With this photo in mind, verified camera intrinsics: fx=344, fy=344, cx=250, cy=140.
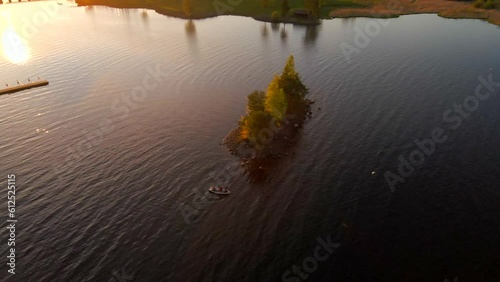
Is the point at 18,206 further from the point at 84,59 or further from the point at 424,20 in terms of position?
the point at 424,20

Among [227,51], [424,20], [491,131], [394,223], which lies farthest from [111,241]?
[424,20]

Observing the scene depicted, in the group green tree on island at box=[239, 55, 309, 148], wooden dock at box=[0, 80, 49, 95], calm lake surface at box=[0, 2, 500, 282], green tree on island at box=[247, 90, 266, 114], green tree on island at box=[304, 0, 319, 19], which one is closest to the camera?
calm lake surface at box=[0, 2, 500, 282]

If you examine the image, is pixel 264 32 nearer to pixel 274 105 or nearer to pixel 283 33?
pixel 283 33
